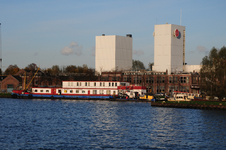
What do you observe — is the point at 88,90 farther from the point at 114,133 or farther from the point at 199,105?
the point at 114,133

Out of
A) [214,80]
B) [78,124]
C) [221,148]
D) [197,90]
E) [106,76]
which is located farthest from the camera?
[106,76]

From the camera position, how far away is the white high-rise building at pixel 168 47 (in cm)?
17300

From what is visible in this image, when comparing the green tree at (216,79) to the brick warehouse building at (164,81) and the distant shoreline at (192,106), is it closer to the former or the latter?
the distant shoreline at (192,106)

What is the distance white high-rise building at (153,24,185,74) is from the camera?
173 m

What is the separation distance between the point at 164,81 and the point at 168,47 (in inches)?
976

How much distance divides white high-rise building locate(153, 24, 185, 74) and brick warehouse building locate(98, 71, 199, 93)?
15217 mm

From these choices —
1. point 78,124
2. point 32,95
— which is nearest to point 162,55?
point 32,95

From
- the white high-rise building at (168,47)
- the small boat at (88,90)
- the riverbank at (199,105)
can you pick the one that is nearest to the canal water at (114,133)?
the riverbank at (199,105)

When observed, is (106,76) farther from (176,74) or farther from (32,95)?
(32,95)

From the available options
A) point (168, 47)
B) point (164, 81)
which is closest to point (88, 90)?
point (164, 81)

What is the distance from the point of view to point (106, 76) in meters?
173

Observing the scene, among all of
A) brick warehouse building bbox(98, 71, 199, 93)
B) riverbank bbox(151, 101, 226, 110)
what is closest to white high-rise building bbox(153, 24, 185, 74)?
brick warehouse building bbox(98, 71, 199, 93)

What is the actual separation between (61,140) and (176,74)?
383 ft

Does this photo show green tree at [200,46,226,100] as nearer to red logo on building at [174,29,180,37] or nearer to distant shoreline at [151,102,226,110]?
distant shoreline at [151,102,226,110]
